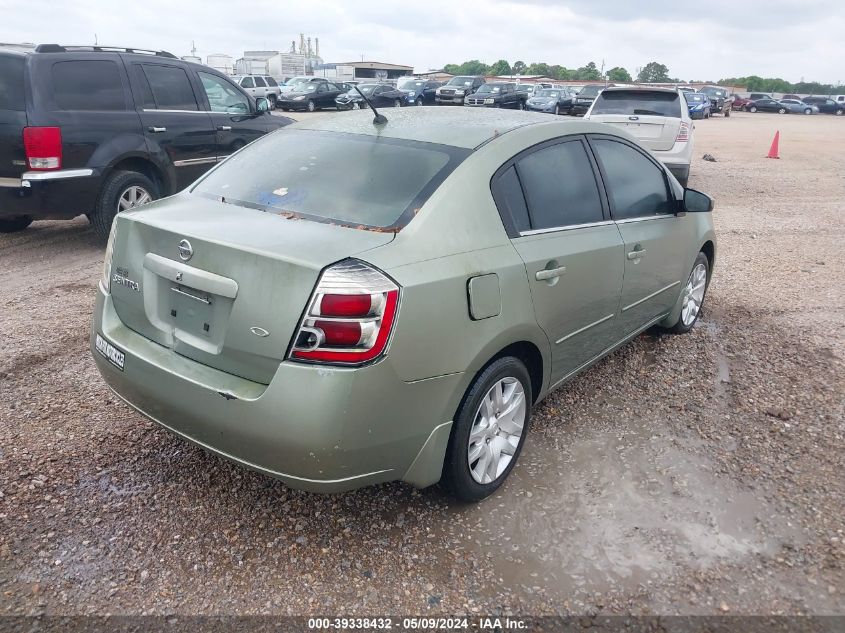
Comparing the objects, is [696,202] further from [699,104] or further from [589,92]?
[699,104]

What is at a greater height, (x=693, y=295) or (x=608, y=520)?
(x=693, y=295)

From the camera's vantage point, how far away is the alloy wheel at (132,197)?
6984 mm

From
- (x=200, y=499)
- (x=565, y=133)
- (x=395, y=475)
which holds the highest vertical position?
(x=565, y=133)

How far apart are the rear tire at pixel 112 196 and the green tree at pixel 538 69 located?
100 meters

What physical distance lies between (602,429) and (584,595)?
1.39 metres

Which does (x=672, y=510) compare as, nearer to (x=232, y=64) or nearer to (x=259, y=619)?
(x=259, y=619)

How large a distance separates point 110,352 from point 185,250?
67 cm

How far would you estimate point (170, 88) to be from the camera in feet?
25.1

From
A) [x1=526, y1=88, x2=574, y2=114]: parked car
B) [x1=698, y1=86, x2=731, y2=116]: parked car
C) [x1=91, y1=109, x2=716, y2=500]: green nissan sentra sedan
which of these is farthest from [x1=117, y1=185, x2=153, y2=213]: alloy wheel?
[x1=698, y1=86, x2=731, y2=116]: parked car

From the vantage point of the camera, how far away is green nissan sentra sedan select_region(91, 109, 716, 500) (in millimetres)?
2438

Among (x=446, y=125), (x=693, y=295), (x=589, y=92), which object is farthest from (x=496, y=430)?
(x=589, y=92)

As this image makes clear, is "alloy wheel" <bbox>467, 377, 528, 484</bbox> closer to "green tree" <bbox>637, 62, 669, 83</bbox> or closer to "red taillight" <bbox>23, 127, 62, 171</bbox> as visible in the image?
"red taillight" <bbox>23, 127, 62, 171</bbox>

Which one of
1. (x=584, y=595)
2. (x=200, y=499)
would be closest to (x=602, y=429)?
(x=584, y=595)

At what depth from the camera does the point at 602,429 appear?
12.7 ft
